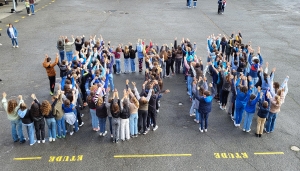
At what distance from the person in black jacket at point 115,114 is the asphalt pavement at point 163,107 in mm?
375

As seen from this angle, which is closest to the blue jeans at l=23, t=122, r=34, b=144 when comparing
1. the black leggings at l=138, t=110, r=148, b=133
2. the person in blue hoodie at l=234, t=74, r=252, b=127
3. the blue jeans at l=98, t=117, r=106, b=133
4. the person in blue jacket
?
the blue jeans at l=98, t=117, r=106, b=133

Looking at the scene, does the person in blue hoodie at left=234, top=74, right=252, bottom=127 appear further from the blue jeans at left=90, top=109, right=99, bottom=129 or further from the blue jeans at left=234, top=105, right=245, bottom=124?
the blue jeans at left=90, top=109, right=99, bottom=129

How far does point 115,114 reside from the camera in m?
8.54

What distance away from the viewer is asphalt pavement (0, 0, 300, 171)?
8.16 metres

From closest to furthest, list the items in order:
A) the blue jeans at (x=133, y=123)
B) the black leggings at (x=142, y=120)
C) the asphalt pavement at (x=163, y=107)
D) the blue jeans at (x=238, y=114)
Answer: the asphalt pavement at (x=163, y=107) → the blue jeans at (x=133, y=123) → the black leggings at (x=142, y=120) → the blue jeans at (x=238, y=114)

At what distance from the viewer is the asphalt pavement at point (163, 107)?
816 cm

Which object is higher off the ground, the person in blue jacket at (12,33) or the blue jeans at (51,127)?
the person in blue jacket at (12,33)

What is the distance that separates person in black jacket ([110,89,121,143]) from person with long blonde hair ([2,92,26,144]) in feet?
9.23

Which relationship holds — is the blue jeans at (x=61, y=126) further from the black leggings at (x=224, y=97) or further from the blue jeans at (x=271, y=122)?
the blue jeans at (x=271, y=122)

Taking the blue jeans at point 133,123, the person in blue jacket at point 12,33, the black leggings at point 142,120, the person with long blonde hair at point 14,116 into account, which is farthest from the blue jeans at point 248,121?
the person in blue jacket at point 12,33

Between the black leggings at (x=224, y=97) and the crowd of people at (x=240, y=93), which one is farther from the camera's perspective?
the black leggings at (x=224, y=97)

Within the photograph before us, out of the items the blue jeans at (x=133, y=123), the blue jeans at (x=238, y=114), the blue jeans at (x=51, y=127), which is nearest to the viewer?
the blue jeans at (x=51, y=127)

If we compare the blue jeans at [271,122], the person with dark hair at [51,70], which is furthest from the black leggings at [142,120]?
the person with dark hair at [51,70]

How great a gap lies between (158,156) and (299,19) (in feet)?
84.5
